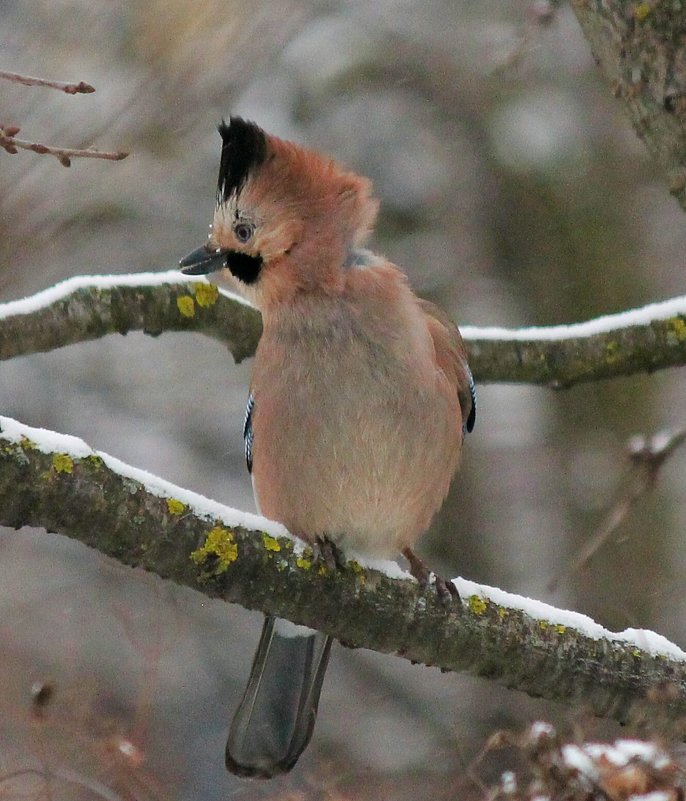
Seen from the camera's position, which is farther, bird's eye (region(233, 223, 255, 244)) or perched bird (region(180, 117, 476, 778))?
bird's eye (region(233, 223, 255, 244))

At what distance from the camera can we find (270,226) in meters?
4.24

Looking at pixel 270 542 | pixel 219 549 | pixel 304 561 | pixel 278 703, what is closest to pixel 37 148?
pixel 219 549

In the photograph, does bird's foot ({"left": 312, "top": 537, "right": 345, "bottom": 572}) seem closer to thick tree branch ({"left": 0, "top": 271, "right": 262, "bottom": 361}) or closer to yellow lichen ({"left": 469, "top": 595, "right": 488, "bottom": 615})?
yellow lichen ({"left": 469, "top": 595, "right": 488, "bottom": 615})

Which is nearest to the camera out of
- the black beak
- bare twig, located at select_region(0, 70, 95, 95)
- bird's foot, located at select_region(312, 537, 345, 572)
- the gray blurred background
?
bare twig, located at select_region(0, 70, 95, 95)

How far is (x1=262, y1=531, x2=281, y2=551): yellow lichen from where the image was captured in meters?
3.37

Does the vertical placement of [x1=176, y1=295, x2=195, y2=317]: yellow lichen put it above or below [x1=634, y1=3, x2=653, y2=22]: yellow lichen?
below

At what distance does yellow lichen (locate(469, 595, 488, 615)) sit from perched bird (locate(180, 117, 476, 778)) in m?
0.38

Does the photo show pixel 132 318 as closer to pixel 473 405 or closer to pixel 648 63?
pixel 473 405

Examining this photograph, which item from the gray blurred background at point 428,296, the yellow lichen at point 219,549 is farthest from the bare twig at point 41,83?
the gray blurred background at point 428,296

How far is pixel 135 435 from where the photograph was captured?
9508mm

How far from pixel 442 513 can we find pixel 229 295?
4.45 meters

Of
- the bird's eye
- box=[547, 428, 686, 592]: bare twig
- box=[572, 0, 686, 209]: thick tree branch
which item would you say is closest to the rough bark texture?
the bird's eye

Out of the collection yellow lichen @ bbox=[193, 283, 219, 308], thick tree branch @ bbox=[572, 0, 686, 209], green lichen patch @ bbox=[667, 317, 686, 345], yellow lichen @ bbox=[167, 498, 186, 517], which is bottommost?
yellow lichen @ bbox=[167, 498, 186, 517]

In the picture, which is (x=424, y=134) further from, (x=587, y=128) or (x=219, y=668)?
(x=219, y=668)
